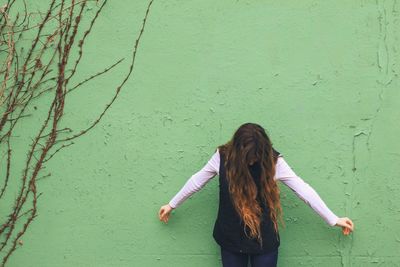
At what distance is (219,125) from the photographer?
3.91 m

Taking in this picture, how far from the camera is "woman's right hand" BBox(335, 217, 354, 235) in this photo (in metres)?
3.66

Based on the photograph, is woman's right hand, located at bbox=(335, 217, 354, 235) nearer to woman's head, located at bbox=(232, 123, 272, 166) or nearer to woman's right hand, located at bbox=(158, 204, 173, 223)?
woman's head, located at bbox=(232, 123, 272, 166)

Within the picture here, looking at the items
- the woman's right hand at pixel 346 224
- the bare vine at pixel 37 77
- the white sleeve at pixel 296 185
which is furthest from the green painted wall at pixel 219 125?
the white sleeve at pixel 296 185

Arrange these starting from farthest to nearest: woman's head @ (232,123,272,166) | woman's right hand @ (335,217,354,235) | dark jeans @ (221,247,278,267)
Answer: woman's right hand @ (335,217,354,235) → dark jeans @ (221,247,278,267) → woman's head @ (232,123,272,166)

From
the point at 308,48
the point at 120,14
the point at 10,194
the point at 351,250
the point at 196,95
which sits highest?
the point at 120,14

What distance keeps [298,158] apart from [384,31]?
3.25ft

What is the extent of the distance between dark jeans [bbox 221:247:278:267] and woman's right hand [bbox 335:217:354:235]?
46cm

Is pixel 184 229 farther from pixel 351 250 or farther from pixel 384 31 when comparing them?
pixel 384 31

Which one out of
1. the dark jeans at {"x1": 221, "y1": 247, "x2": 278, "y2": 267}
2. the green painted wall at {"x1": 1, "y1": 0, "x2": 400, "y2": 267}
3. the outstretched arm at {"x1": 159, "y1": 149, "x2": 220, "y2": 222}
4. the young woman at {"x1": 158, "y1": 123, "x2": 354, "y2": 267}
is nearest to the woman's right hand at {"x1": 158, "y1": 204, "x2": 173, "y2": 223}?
the outstretched arm at {"x1": 159, "y1": 149, "x2": 220, "y2": 222}

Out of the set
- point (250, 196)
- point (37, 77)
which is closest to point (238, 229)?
point (250, 196)

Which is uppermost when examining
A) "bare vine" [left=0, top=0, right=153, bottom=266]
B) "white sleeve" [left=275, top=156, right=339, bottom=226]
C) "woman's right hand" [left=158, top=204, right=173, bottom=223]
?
"bare vine" [left=0, top=0, right=153, bottom=266]

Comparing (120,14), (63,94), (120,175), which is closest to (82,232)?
(120,175)

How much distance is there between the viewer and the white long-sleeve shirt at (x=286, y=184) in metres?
3.52

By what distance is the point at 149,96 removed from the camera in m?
3.94
